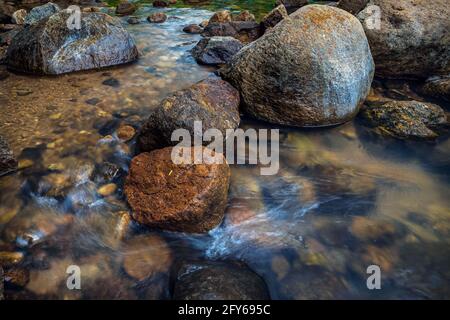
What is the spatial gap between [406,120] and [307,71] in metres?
1.62

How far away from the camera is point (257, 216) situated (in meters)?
3.63

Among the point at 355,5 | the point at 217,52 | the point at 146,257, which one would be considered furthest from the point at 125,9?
the point at 146,257

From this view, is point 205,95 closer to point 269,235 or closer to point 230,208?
point 230,208

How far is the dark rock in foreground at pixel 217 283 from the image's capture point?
2.56 metres

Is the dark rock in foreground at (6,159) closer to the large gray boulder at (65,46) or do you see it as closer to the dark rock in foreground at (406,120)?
the large gray boulder at (65,46)

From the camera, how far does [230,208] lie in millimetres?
3639

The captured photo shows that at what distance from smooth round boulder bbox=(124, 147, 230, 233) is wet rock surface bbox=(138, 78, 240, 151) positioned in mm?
513

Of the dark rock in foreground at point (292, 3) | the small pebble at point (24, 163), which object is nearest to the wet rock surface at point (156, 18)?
the dark rock in foreground at point (292, 3)

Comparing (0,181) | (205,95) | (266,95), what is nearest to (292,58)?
(266,95)

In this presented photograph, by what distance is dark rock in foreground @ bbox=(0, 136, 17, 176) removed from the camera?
3.82m

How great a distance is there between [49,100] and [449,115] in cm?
629

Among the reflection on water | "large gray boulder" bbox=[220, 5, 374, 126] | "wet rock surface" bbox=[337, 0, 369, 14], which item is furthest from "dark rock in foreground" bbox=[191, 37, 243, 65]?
"wet rock surface" bbox=[337, 0, 369, 14]

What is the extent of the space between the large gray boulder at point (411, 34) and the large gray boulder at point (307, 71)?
1094 mm

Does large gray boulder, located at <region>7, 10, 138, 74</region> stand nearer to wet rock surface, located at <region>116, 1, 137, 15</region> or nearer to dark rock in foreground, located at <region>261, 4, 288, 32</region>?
dark rock in foreground, located at <region>261, 4, 288, 32</region>
